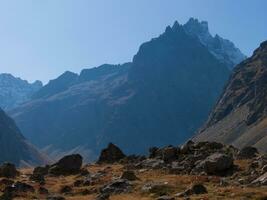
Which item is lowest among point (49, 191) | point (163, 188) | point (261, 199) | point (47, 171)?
point (261, 199)

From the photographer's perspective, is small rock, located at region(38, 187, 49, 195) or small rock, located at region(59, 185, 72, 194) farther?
small rock, located at region(59, 185, 72, 194)

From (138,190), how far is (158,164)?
1436 centimetres

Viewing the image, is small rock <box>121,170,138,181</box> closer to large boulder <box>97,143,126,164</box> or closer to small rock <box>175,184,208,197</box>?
small rock <box>175,184,208,197</box>

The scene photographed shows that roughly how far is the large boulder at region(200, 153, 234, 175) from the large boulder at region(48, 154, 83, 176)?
17463mm

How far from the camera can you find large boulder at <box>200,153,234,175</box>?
42.8 metres

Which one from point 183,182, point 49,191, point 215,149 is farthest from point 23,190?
point 215,149

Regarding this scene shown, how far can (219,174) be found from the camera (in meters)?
42.7

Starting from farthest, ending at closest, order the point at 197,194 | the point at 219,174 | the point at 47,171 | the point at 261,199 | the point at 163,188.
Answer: the point at 47,171 < the point at 219,174 < the point at 163,188 < the point at 197,194 < the point at 261,199

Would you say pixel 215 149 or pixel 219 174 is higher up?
pixel 215 149

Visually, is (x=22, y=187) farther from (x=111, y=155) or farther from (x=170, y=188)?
(x=111, y=155)

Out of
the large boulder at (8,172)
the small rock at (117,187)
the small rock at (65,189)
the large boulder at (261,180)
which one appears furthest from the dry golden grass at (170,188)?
the large boulder at (8,172)

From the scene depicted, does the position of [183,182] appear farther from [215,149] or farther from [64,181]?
[215,149]

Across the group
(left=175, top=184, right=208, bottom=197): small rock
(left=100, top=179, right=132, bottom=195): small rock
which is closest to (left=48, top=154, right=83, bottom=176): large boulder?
(left=100, top=179, right=132, bottom=195): small rock

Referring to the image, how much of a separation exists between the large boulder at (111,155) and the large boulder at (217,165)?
88.4 ft
